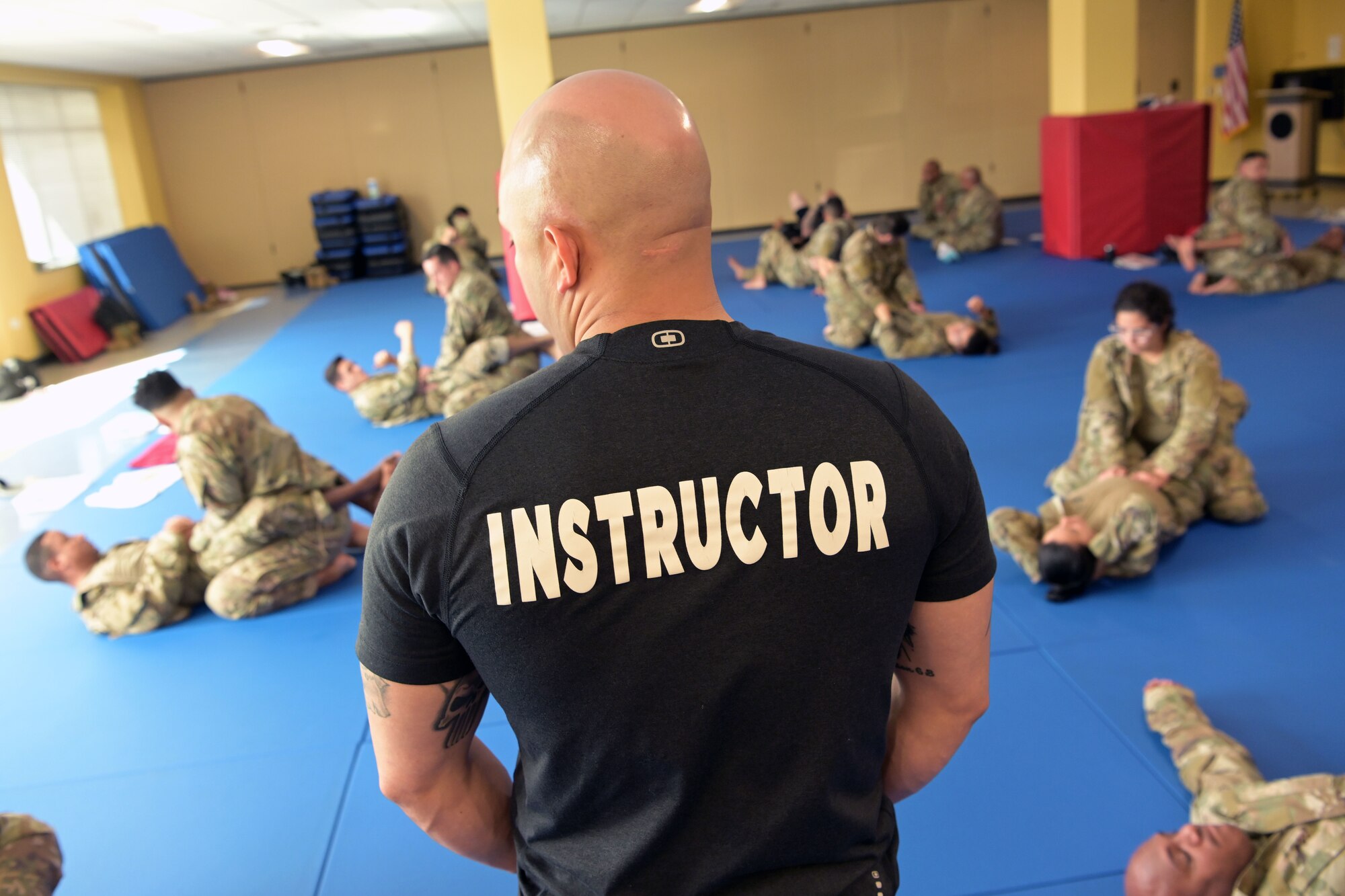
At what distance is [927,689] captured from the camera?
1.50 metres

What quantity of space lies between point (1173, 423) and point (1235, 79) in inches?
499

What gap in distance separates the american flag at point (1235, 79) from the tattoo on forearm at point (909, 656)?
52.8ft

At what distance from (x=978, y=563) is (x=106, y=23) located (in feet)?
36.5

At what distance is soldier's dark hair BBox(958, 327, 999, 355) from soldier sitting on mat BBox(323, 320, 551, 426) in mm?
3331

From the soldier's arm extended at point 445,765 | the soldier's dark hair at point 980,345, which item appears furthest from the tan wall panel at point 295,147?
the soldier's arm extended at point 445,765

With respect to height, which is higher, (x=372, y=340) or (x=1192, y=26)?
(x=1192, y=26)

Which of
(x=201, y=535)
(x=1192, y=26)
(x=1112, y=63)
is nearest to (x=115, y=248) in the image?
(x=201, y=535)

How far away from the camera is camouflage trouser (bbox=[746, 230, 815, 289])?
37.7ft

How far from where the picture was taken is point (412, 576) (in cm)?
113

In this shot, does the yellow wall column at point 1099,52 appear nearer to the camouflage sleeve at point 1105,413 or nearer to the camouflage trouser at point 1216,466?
the camouflage trouser at point 1216,466

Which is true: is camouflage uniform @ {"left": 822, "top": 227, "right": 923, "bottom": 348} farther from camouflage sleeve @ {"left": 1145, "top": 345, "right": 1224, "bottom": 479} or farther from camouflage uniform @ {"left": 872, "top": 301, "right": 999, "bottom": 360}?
camouflage sleeve @ {"left": 1145, "top": 345, "right": 1224, "bottom": 479}

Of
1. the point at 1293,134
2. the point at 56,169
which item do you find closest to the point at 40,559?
the point at 56,169

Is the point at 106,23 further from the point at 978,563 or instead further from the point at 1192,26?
the point at 1192,26

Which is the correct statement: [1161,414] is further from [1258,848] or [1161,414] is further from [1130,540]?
[1258,848]
